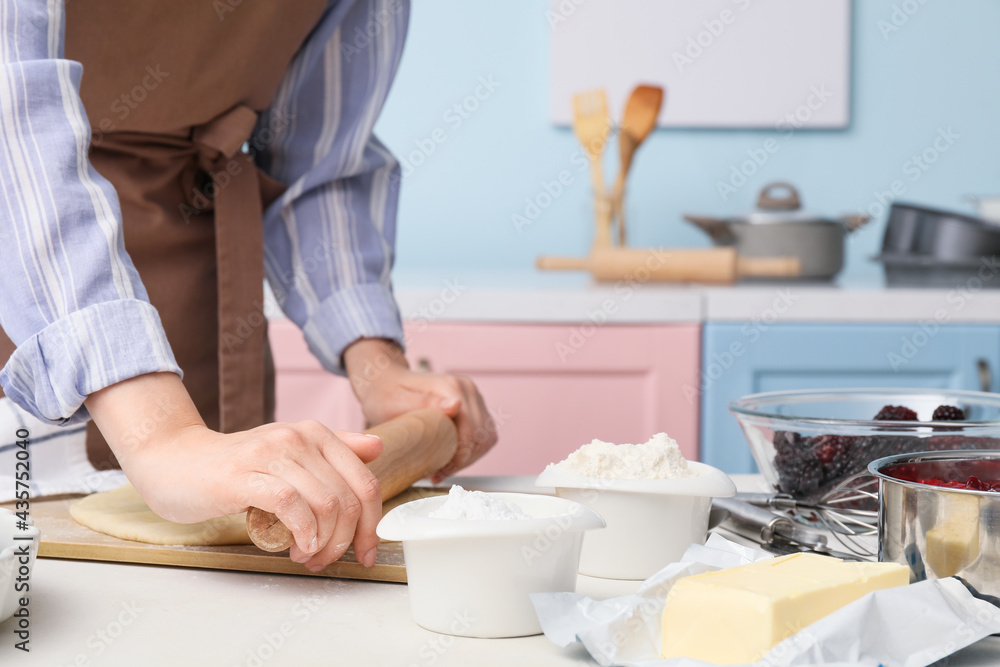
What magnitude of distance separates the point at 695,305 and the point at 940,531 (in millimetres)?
1101

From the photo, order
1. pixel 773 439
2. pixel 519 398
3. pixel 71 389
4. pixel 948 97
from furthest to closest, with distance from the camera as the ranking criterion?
pixel 948 97, pixel 519 398, pixel 773 439, pixel 71 389

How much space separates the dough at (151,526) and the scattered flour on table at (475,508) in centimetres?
17

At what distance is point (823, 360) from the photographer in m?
1.60

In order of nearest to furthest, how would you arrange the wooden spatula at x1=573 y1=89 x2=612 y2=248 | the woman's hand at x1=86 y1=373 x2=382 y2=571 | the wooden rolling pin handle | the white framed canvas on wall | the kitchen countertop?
the woman's hand at x1=86 y1=373 x2=382 y2=571
the kitchen countertop
the wooden rolling pin handle
the wooden spatula at x1=573 y1=89 x2=612 y2=248
the white framed canvas on wall

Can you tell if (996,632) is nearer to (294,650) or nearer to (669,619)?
(669,619)

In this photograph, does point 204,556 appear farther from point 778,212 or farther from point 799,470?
point 778,212

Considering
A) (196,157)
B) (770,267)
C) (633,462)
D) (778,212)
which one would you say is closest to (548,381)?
(770,267)

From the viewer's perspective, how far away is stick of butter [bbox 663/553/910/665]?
1.36 ft

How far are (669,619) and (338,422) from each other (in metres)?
1.23

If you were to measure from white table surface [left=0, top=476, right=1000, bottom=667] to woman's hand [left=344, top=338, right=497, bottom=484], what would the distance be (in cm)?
31

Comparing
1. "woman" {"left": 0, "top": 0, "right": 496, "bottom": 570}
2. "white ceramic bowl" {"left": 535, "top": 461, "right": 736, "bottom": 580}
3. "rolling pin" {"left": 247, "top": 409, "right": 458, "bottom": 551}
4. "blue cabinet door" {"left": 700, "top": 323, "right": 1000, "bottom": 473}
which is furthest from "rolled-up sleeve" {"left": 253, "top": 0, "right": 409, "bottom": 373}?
"blue cabinet door" {"left": 700, "top": 323, "right": 1000, "bottom": 473}

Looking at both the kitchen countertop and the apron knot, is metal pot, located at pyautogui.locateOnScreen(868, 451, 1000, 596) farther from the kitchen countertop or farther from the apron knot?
the kitchen countertop

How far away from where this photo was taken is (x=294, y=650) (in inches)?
18.1

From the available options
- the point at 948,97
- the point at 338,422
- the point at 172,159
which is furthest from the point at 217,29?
the point at 948,97
